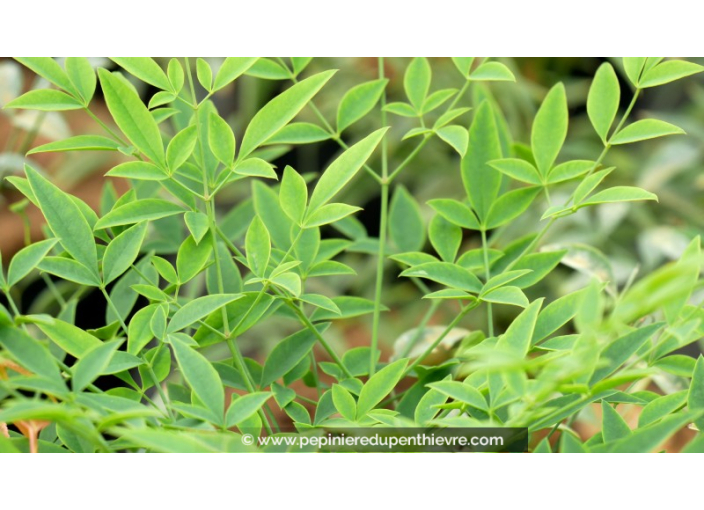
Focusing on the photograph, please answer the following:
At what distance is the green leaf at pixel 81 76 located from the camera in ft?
1.02

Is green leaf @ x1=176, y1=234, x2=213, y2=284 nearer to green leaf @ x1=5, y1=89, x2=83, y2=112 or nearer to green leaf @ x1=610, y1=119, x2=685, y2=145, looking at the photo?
green leaf @ x1=5, y1=89, x2=83, y2=112

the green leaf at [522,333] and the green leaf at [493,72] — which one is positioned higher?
the green leaf at [493,72]

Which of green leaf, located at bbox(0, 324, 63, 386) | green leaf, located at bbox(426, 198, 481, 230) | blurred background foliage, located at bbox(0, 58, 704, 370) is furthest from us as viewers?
blurred background foliage, located at bbox(0, 58, 704, 370)

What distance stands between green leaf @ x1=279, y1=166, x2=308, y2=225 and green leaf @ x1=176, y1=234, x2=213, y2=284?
0.13 ft

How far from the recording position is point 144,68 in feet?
0.95

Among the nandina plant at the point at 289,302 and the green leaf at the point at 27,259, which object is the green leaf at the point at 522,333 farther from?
the green leaf at the point at 27,259

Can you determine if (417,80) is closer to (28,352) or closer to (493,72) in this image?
(493,72)

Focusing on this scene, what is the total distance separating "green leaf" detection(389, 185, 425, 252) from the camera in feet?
1.33

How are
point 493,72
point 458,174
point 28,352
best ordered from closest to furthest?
point 28,352 → point 493,72 → point 458,174

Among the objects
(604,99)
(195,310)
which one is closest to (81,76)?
(195,310)

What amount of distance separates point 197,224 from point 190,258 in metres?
0.02

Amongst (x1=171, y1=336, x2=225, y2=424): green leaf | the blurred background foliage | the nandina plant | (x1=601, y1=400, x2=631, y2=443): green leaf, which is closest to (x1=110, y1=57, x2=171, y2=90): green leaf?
the nandina plant

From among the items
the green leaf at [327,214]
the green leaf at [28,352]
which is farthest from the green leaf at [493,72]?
the green leaf at [28,352]
